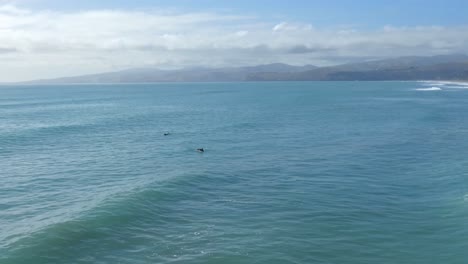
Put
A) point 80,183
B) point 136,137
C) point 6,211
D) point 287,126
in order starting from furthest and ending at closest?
point 287,126 → point 136,137 → point 80,183 → point 6,211

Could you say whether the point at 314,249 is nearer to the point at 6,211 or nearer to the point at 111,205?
the point at 111,205

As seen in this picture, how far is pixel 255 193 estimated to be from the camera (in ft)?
105

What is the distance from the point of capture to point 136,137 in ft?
Result: 200

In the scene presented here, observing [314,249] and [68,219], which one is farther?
[68,219]

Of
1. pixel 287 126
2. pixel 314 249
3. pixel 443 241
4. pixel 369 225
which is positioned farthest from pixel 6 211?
pixel 287 126

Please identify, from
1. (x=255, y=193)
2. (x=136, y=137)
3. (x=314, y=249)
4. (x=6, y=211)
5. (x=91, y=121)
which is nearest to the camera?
(x=314, y=249)

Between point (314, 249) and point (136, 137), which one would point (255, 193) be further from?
point (136, 137)

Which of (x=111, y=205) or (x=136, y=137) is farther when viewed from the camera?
(x=136, y=137)

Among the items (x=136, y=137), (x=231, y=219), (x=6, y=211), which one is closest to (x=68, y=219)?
(x=6, y=211)

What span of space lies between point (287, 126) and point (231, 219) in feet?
150

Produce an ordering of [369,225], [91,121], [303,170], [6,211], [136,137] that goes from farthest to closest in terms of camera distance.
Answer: [91,121], [136,137], [303,170], [6,211], [369,225]

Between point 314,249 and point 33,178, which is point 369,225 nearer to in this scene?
point 314,249

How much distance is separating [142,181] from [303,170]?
12.8m

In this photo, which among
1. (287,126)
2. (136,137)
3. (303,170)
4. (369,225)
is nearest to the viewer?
(369,225)
